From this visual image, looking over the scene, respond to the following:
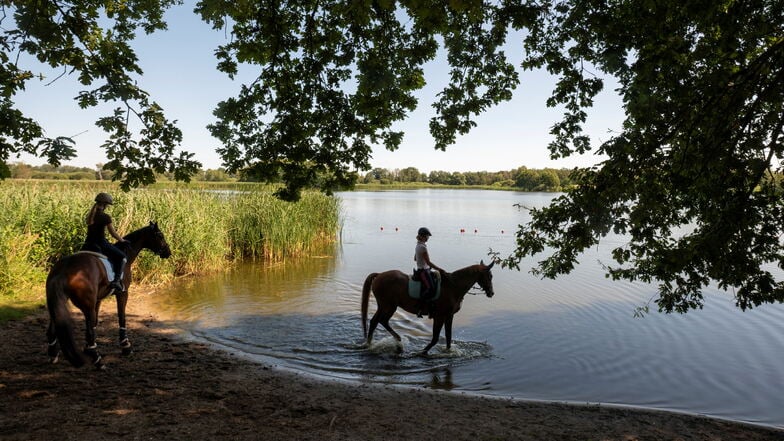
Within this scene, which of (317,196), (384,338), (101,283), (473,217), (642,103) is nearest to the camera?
(642,103)

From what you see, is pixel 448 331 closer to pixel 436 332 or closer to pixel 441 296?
pixel 436 332

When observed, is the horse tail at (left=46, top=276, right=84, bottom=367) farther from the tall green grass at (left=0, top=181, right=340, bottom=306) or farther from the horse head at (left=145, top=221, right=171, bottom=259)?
the tall green grass at (left=0, top=181, right=340, bottom=306)

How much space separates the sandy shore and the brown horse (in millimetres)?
2196

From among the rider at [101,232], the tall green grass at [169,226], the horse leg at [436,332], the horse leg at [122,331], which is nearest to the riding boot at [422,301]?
the horse leg at [436,332]

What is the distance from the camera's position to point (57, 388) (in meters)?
5.82

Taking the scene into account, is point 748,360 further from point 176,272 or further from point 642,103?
point 176,272

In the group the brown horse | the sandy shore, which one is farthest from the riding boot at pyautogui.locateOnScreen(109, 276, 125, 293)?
the brown horse

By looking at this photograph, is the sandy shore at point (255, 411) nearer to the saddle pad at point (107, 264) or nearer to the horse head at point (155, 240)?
the saddle pad at point (107, 264)

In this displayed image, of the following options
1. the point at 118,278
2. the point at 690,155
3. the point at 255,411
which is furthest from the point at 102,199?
the point at 690,155

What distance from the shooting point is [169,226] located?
45.5 feet

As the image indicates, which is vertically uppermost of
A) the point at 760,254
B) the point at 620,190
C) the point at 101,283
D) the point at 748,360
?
the point at 620,190

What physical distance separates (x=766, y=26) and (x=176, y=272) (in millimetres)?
15141

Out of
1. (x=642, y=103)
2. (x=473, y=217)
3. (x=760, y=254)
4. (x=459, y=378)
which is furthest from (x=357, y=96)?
(x=473, y=217)

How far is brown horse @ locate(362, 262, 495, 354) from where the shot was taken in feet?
29.0
